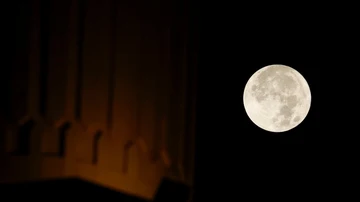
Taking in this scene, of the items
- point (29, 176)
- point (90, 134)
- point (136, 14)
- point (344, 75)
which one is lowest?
point (29, 176)

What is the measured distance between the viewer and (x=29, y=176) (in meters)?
2.28

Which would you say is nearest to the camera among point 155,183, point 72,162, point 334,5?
point 334,5

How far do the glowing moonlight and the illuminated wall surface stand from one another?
1.28 feet

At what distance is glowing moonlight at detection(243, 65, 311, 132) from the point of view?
6.32ft

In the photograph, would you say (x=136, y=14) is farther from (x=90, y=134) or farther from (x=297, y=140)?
(x=297, y=140)

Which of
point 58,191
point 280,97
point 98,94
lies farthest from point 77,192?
point 280,97

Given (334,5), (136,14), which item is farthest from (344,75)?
(136,14)

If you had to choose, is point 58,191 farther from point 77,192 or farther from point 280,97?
point 280,97

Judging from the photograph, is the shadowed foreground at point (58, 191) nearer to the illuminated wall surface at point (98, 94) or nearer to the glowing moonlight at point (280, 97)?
the illuminated wall surface at point (98, 94)

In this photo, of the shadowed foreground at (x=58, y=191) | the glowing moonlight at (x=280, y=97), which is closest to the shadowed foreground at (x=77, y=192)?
Answer: the shadowed foreground at (x=58, y=191)

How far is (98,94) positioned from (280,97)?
41.8 inches

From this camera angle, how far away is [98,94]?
2363mm

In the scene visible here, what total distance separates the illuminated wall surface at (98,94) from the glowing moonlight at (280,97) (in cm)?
39

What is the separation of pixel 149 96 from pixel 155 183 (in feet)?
1.59
